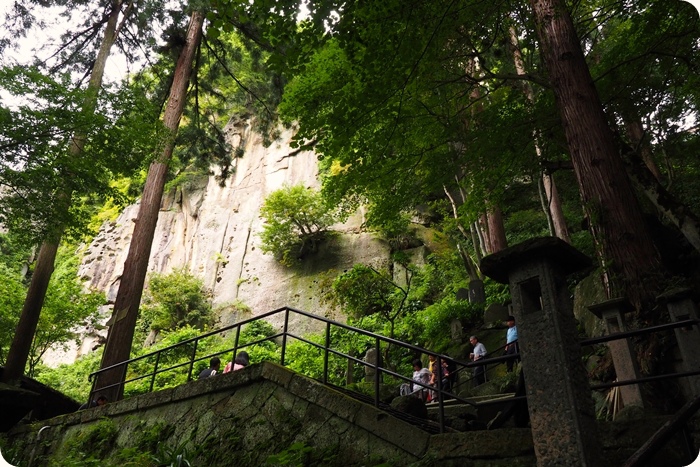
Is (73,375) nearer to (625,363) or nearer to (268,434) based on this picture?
(268,434)

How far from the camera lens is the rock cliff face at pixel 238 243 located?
73.3 feet

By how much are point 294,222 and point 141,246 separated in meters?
12.4

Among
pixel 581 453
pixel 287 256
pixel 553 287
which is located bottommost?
pixel 581 453

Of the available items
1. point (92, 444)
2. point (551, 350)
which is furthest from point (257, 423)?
point (92, 444)

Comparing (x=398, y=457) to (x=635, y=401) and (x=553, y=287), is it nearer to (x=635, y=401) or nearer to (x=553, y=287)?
(x=553, y=287)

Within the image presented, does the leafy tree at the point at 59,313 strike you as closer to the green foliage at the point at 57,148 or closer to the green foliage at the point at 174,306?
the green foliage at the point at 174,306

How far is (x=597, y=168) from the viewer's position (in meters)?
6.04

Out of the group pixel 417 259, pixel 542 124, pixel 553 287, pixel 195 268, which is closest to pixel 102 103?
pixel 542 124

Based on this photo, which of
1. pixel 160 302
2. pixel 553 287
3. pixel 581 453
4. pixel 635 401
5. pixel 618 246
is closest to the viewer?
pixel 581 453

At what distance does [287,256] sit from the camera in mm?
22891

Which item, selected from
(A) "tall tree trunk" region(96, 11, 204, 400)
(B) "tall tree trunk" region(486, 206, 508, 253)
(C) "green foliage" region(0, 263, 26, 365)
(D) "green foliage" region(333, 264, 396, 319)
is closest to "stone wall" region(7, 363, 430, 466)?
(A) "tall tree trunk" region(96, 11, 204, 400)

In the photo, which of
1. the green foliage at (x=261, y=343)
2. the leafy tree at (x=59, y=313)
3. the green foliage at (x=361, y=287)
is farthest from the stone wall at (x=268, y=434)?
the green foliage at (x=261, y=343)

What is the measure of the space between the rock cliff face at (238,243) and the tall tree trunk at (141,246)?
8703mm

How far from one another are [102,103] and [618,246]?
30.1ft
